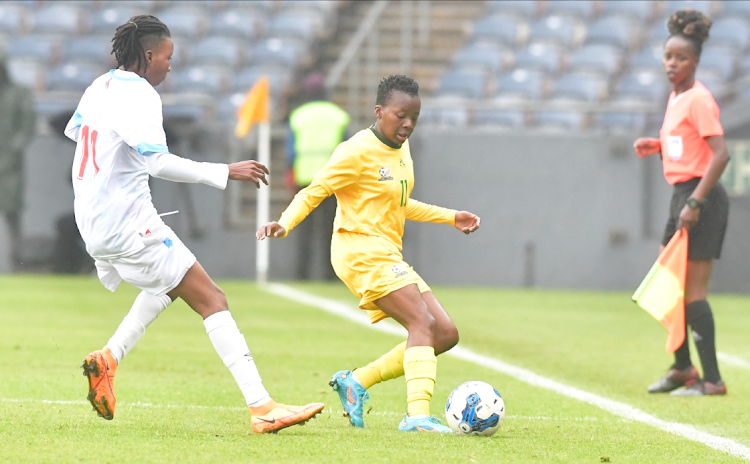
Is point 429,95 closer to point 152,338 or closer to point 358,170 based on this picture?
point 152,338

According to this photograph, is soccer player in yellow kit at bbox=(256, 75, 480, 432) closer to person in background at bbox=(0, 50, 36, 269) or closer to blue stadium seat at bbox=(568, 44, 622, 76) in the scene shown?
person in background at bbox=(0, 50, 36, 269)

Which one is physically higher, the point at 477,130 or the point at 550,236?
the point at 477,130

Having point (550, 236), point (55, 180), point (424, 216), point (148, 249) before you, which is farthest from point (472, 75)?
point (148, 249)

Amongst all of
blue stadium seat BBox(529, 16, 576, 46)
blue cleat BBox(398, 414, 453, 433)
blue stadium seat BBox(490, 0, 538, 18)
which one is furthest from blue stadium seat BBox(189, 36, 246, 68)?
blue cleat BBox(398, 414, 453, 433)

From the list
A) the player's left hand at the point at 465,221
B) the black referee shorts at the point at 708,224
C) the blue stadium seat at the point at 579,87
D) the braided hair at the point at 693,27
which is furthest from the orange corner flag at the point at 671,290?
the blue stadium seat at the point at 579,87

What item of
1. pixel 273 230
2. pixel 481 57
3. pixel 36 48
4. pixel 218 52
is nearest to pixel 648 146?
pixel 273 230

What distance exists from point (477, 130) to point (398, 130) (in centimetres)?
995

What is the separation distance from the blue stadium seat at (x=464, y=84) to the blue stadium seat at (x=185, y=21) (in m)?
→ 4.11

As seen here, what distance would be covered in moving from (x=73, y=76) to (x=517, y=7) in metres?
7.19

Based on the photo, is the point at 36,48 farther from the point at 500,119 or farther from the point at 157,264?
the point at 157,264

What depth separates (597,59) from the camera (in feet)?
58.3

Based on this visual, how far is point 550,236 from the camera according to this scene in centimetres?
1482

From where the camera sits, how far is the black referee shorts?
6.64m

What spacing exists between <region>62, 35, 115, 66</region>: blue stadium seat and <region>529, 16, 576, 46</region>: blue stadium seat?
6.61 meters
